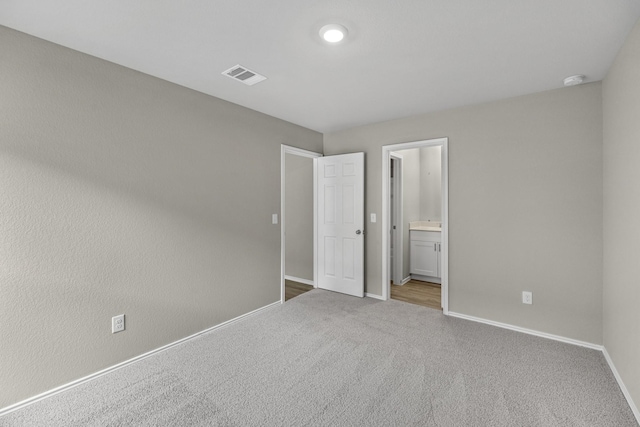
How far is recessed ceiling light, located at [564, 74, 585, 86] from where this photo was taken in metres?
2.48

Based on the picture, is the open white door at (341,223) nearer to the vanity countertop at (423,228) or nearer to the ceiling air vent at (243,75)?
the vanity countertop at (423,228)

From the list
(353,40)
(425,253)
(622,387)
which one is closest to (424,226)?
(425,253)

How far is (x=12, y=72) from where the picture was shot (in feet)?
6.13

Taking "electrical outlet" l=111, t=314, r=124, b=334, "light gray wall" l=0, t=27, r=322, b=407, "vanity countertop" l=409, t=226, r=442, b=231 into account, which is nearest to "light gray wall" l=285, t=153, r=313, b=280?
"light gray wall" l=0, t=27, r=322, b=407

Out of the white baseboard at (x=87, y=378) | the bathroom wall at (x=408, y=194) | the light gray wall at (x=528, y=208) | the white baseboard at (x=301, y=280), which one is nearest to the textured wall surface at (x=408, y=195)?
the bathroom wall at (x=408, y=194)

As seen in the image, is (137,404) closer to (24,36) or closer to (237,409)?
(237,409)

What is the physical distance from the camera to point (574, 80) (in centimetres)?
253

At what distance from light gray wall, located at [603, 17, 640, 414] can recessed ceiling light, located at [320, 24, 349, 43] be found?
1744 mm

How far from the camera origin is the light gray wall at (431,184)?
17.4 ft

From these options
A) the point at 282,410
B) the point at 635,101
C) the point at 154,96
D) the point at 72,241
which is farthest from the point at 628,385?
the point at 154,96

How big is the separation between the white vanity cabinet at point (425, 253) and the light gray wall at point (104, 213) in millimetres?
2977

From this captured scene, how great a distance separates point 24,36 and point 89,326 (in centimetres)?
200

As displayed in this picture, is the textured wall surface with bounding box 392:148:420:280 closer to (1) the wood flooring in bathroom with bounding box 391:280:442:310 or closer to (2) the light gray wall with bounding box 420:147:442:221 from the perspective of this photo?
(2) the light gray wall with bounding box 420:147:442:221

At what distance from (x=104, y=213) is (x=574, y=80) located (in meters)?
3.99
